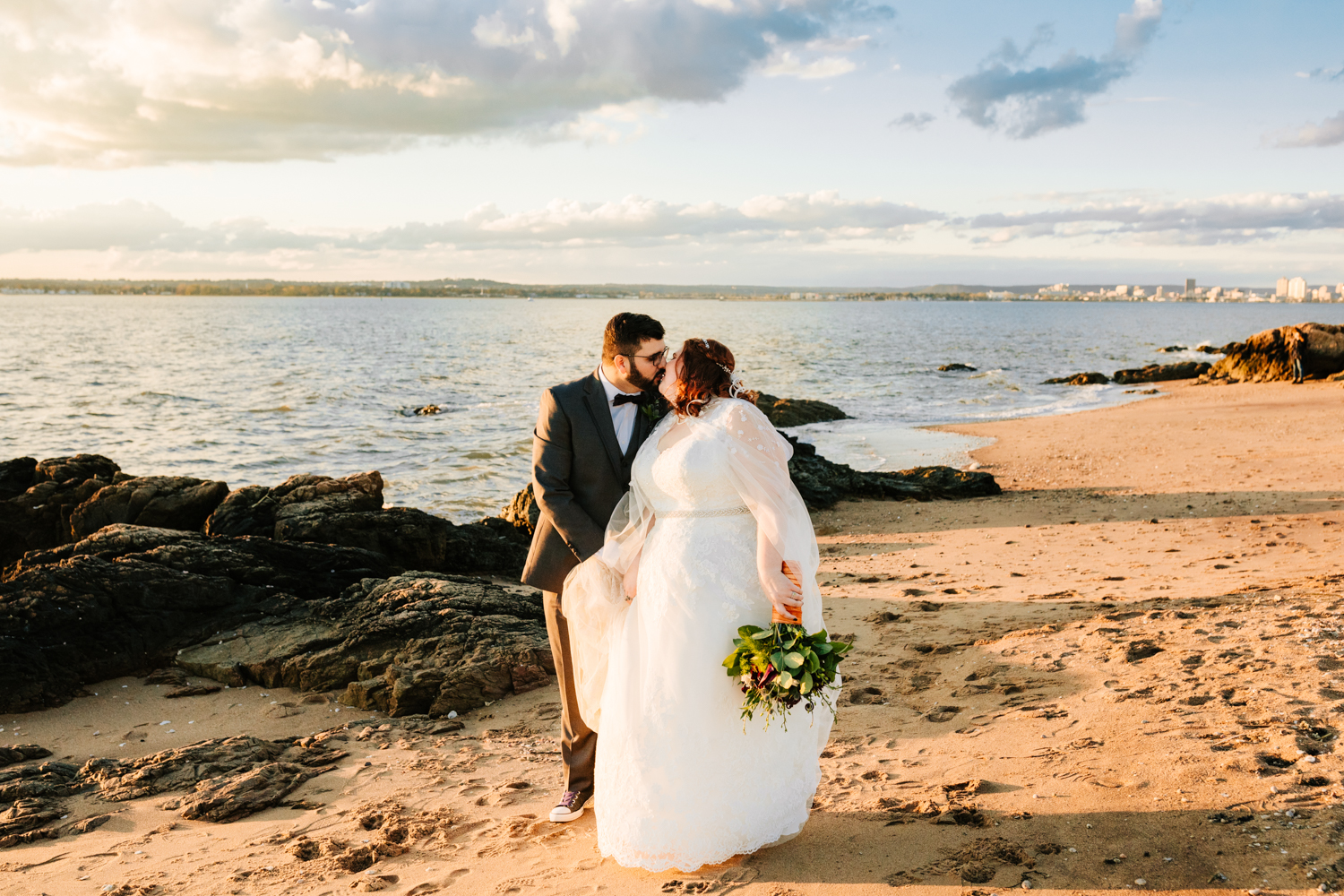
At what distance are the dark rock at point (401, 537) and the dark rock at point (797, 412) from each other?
15.4 m

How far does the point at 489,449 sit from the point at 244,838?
17.6 meters

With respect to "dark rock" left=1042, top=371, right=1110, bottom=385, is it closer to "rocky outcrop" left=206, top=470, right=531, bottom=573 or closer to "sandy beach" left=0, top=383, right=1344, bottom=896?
"sandy beach" left=0, top=383, right=1344, bottom=896

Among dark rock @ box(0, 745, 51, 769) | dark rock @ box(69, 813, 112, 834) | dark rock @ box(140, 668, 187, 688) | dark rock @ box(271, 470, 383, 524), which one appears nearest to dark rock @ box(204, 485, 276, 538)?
dark rock @ box(271, 470, 383, 524)

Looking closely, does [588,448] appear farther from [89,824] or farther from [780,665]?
[89,824]

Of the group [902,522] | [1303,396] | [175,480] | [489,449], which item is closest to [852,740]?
[902,522]

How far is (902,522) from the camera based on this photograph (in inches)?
501

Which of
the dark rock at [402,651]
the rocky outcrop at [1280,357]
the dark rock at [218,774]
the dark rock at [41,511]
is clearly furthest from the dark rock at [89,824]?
the rocky outcrop at [1280,357]

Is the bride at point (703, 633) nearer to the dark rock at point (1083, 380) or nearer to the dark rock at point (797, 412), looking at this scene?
the dark rock at point (797, 412)

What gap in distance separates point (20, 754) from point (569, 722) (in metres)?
3.96

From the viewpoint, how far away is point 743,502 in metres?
3.79

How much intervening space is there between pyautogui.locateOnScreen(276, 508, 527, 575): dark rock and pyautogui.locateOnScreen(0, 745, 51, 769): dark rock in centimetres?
433

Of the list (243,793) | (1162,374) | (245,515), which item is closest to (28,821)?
(243,793)

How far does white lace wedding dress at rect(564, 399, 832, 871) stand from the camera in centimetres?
372

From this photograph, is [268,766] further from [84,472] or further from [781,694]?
[84,472]
